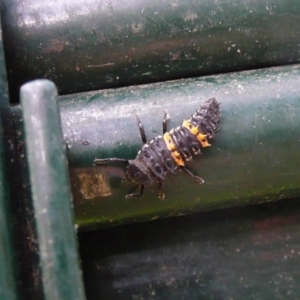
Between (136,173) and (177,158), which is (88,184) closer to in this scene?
(136,173)

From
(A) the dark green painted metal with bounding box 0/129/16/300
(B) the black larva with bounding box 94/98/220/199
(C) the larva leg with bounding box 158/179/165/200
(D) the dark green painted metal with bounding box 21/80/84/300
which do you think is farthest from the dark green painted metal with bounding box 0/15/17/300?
(C) the larva leg with bounding box 158/179/165/200

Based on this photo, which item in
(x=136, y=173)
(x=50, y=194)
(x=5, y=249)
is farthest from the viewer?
(x=136, y=173)

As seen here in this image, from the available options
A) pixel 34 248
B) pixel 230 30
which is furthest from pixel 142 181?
pixel 230 30

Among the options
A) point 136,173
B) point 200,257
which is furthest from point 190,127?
point 200,257

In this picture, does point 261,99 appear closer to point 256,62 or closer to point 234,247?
point 256,62

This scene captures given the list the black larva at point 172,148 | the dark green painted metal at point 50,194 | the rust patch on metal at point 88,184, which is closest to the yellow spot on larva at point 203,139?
the black larva at point 172,148

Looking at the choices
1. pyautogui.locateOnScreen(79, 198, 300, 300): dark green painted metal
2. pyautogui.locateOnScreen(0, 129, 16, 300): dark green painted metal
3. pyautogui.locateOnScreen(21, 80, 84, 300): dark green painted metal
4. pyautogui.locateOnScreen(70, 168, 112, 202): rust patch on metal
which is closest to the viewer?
pyautogui.locateOnScreen(21, 80, 84, 300): dark green painted metal

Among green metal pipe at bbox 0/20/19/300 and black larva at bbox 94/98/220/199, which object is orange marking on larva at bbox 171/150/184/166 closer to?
black larva at bbox 94/98/220/199
